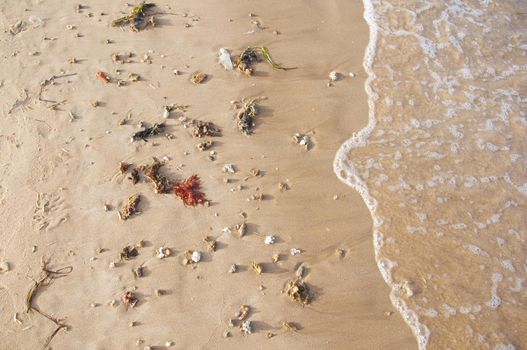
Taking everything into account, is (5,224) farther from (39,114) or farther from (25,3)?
(25,3)

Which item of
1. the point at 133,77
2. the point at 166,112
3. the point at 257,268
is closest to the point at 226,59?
the point at 166,112

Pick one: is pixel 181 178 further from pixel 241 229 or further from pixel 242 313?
pixel 242 313

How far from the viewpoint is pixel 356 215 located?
4121 millimetres

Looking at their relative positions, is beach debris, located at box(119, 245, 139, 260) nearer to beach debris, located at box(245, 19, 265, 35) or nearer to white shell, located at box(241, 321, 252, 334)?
white shell, located at box(241, 321, 252, 334)

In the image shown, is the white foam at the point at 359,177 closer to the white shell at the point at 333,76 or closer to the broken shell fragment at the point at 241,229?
the white shell at the point at 333,76

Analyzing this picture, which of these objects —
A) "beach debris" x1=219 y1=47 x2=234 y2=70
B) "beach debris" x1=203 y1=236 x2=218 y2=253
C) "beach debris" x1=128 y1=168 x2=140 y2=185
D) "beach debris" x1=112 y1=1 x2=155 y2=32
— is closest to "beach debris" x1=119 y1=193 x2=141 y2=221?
"beach debris" x1=128 y1=168 x2=140 y2=185

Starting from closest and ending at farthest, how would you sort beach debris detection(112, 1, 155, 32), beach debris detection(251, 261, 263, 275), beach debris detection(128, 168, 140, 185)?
beach debris detection(251, 261, 263, 275), beach debris detection(128, 168, 140, 185), beach debris detection(112, 1, 155, 32)

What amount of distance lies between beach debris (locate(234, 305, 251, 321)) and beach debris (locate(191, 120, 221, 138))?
1884mm

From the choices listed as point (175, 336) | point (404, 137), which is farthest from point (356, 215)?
point (175, 336)

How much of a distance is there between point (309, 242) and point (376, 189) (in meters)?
1.00

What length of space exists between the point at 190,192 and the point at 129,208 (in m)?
0.63

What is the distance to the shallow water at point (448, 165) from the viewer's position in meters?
3.75

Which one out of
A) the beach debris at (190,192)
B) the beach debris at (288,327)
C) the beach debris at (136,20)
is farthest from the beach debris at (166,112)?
the beach debris at (288,327)

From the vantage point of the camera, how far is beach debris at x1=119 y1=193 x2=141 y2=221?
3.99m
